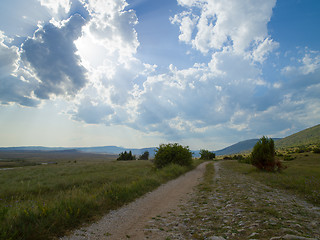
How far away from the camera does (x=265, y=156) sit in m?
27.9

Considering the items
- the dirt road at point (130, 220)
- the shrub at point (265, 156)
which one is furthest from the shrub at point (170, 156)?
the dirt road at point (130, 220)

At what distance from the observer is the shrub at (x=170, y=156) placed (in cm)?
3791

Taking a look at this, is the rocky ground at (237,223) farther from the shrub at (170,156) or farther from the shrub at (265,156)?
the shrub at (170,156)

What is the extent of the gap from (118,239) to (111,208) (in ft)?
12.2

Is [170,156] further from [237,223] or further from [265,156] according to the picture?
[237,223]

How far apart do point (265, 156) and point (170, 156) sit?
1859 centimetres

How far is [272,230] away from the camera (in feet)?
18.5

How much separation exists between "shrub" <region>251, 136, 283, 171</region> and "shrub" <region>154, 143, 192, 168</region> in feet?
48.4

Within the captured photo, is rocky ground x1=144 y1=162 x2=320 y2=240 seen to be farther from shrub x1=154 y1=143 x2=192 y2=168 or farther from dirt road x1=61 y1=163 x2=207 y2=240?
shrub x1=154 y1=143 x2=192 y2=168

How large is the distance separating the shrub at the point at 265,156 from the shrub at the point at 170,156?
48.4 ft

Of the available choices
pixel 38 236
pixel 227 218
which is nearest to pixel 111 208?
pixel 38 236

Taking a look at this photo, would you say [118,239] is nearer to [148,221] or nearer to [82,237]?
[82,237]

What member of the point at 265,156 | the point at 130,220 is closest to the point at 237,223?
the point at 130,220

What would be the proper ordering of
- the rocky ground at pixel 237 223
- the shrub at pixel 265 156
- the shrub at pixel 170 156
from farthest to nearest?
1. the shrub at pixel 170 156
2. the shrub at pixel 265 156
3. the rocky ground at pixel 237 223
